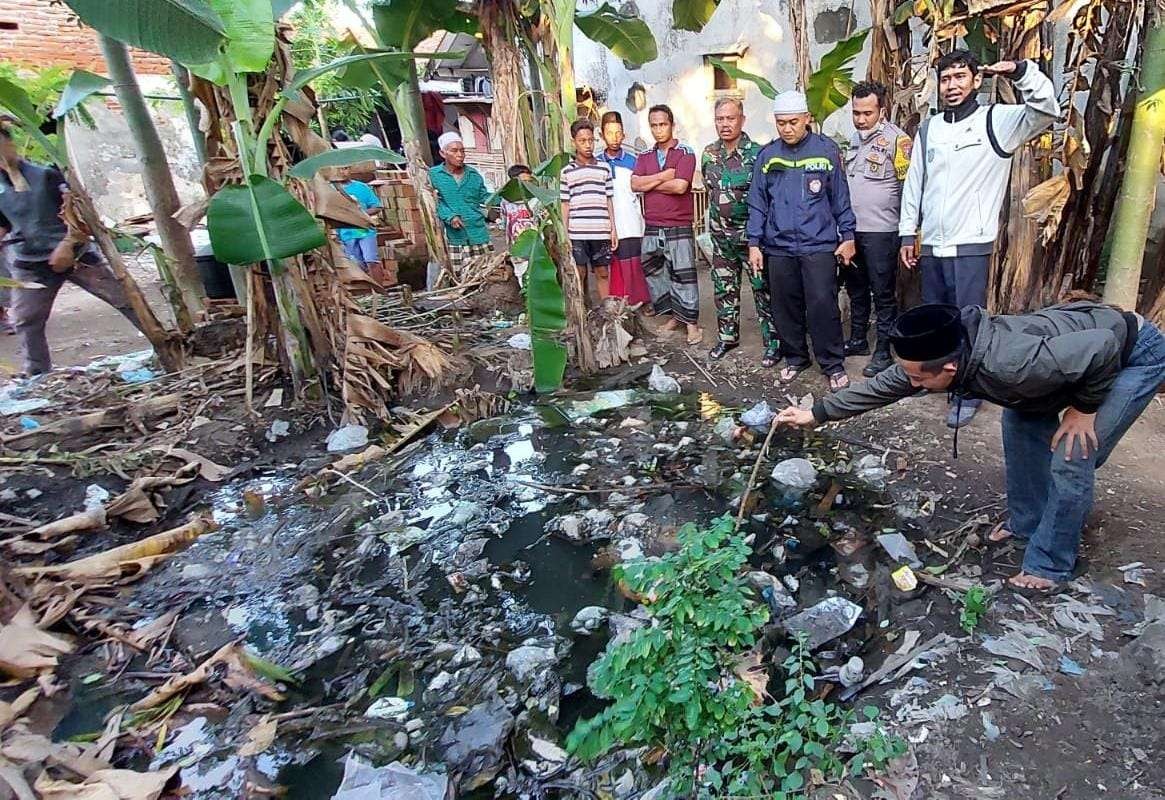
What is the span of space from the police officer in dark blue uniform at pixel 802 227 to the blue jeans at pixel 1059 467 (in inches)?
62.9

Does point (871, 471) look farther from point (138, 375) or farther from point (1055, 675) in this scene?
point (138, 375)

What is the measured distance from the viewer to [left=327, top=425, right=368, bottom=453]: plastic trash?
12.4ft

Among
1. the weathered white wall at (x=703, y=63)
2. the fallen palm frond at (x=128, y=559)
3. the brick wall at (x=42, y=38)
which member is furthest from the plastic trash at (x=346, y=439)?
the brick wall at (x=42, y=38)

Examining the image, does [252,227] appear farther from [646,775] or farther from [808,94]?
[808,94]

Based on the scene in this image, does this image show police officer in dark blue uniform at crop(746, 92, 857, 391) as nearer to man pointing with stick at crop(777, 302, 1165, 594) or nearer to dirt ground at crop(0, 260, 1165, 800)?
dirt ground at crop(0, 260, 1165, 800)

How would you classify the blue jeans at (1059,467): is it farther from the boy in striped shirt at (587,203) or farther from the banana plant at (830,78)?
the boy in striped shirt at (587,203)

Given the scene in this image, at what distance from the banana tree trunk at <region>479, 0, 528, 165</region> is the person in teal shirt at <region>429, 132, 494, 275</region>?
88 cm

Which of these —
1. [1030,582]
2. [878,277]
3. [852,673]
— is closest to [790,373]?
[878,277]

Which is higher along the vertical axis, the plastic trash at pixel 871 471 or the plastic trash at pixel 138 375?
the plastic trash at pixel 138 375

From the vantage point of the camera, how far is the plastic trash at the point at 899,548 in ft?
8.13

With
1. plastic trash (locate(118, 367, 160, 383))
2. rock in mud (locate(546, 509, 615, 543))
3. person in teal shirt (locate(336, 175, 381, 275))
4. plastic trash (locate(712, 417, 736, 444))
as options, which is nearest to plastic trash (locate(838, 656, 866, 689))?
rock in mud (locate(546, 509, 615, 543))

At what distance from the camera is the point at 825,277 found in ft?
12.6

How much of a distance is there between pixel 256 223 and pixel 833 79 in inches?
137

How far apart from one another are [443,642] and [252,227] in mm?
2246
